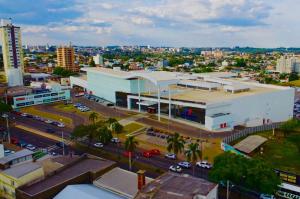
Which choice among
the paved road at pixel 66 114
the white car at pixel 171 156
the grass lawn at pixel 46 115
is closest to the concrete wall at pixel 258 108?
the white car at pixel 171 156

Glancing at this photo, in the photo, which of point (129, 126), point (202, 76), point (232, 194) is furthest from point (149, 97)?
point (232, 194)

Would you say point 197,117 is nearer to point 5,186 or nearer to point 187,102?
point 187,102

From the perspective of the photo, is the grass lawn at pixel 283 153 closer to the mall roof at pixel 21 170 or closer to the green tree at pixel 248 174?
the green tree at pixel 248 174

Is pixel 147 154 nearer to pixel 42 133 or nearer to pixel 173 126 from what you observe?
pixel 173 126

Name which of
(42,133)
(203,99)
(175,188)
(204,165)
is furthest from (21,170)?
(203,99)

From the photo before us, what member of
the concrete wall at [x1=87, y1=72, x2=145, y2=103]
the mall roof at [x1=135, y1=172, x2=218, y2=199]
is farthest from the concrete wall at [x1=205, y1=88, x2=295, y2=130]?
the mall roof at [x1=135, y1=172, x2=218, y2=199]
